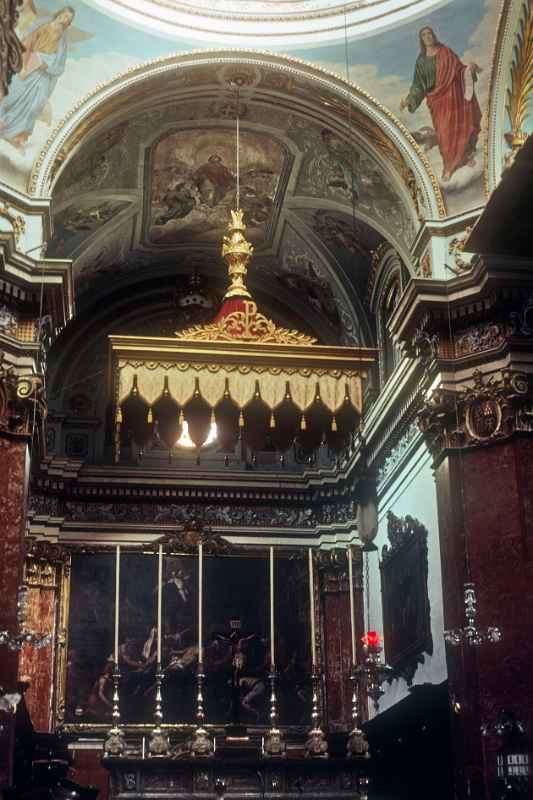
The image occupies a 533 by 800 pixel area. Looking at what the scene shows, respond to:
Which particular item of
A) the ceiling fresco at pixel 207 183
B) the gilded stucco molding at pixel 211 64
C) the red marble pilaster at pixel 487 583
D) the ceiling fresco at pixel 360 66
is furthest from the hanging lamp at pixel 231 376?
the ceiling fresco at pixel 207 183

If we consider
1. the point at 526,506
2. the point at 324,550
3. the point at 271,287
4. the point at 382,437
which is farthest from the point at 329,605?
the point at 526,506

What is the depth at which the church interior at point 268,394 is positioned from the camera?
31.5 ft

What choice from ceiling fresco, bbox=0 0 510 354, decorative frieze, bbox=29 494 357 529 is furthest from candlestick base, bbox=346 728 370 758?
Result: ceiling fresco, bbox=0 0 510 354

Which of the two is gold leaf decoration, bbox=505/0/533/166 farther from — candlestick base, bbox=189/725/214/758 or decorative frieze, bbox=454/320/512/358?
candlestick base, bbox=189/725/214/758

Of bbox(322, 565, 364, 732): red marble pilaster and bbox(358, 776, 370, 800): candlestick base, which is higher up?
bbox(322, 565, 364, 732): red marble pilaster

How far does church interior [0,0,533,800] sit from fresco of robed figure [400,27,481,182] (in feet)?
0.09

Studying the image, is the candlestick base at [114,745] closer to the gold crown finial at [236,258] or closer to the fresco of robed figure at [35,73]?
the gold crown finial at [236,258]

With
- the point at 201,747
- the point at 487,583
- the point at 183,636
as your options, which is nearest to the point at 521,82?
the point at 487,583

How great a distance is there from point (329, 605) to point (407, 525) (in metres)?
2.51

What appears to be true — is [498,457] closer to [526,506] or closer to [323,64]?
[526,506]

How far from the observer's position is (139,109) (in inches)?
468

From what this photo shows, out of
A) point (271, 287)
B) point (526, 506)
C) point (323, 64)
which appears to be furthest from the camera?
point (271, 287)

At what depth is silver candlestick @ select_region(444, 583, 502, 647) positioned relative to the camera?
29.8ft

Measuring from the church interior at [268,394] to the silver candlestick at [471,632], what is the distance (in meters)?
0.04
